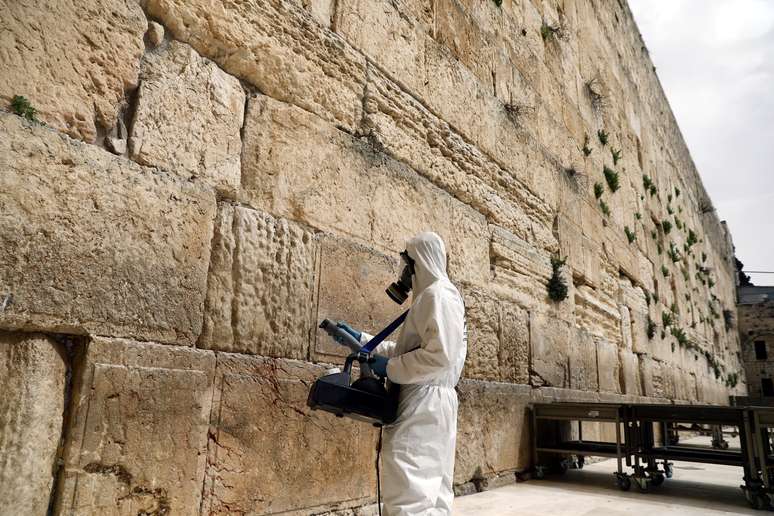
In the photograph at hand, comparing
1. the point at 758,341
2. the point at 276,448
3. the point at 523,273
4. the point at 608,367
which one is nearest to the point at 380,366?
the point at 276,448

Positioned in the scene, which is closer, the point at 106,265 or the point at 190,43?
the point at 106,265

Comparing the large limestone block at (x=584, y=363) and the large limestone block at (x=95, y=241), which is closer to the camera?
the large limestone block at (x=95, y=241)

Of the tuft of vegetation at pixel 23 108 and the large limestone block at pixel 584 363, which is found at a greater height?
the tuft of vegetation at pixel 23 108

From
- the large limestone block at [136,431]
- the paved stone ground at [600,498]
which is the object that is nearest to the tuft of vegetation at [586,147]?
the paved stone ground at [600,498]

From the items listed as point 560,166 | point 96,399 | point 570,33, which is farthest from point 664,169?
point 96,399

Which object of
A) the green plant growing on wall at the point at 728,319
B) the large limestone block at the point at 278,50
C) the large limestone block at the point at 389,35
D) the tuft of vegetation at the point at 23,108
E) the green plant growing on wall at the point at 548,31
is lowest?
the tuft of vegetation at the point at 23,108

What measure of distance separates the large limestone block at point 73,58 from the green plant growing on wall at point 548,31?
5366 mm

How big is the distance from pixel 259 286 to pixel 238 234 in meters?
→ 0.28

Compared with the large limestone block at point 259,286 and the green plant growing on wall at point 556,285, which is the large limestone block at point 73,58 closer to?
the large limestone block at point 259,286

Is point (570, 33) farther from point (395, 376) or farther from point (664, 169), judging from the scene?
point (395, 376)

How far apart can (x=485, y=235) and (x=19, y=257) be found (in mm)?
3581

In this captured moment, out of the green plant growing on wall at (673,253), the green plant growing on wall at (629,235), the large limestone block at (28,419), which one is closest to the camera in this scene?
the large limestone block at (28,419)

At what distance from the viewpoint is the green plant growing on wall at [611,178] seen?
317 inches

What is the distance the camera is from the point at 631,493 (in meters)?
4.43
